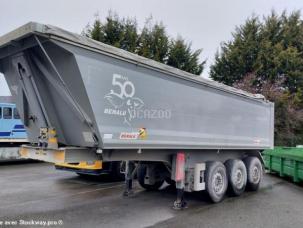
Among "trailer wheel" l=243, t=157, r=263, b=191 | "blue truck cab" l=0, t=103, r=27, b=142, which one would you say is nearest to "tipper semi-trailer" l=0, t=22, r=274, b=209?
"trailer wheel" l=243, t=157, r=263, b=191

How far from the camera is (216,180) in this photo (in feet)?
25.9

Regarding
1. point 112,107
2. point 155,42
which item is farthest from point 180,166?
point 155,42

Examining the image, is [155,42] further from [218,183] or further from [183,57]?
[218,183]

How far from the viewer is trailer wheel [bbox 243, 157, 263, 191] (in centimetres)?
941

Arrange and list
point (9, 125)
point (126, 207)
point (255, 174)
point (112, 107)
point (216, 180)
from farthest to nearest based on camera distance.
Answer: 1. point (9, 125)
2. point (255, 174)
3. point (216, 180)
4. point (126, 207)
5. point (112, 107)

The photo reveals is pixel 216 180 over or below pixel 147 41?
below

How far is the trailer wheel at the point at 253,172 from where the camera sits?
30.9ft

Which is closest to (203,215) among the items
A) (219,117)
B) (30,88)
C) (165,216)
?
(165,216)

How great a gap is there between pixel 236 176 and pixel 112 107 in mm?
4798

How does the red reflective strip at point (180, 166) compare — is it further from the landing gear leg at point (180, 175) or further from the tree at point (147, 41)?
the tree at point (147, 41)

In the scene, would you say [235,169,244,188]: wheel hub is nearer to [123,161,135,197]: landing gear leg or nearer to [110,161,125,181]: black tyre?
[123,161,135,197]: landing gear leg

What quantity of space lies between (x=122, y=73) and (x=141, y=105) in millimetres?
724

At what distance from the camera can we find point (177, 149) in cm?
688

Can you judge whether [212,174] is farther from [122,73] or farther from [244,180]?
[122,73]
